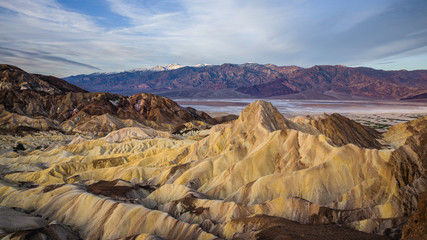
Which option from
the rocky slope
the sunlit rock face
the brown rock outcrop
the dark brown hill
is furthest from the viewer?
the dark brown hill

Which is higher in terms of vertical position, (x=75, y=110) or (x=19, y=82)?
(x=19, y=82)

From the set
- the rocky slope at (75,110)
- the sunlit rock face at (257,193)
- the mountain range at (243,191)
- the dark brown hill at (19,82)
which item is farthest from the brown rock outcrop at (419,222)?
the dark brown hill at (19,82)

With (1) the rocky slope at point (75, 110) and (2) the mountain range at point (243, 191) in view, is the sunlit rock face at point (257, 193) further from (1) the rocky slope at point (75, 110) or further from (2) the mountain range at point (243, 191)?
(1) the rocky slope at point (75, 110)

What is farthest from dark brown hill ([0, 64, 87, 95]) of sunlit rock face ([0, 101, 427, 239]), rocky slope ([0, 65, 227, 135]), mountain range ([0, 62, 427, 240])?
sunlit rock face ([0, 101, 427, 239])

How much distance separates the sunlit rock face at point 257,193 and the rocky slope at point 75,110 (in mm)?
66892

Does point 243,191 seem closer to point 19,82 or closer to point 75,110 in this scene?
point 75,110

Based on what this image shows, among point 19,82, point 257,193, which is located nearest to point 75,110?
point 19,82

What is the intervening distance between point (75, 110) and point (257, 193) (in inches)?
→ 4590

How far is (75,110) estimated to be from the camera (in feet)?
408

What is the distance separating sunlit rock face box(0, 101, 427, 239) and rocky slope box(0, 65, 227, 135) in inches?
2634

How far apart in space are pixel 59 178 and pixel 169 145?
23.9 m

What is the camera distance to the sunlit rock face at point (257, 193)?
20906mm

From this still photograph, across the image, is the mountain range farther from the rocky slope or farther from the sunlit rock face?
the rocky slope

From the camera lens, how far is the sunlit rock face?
2091cm
